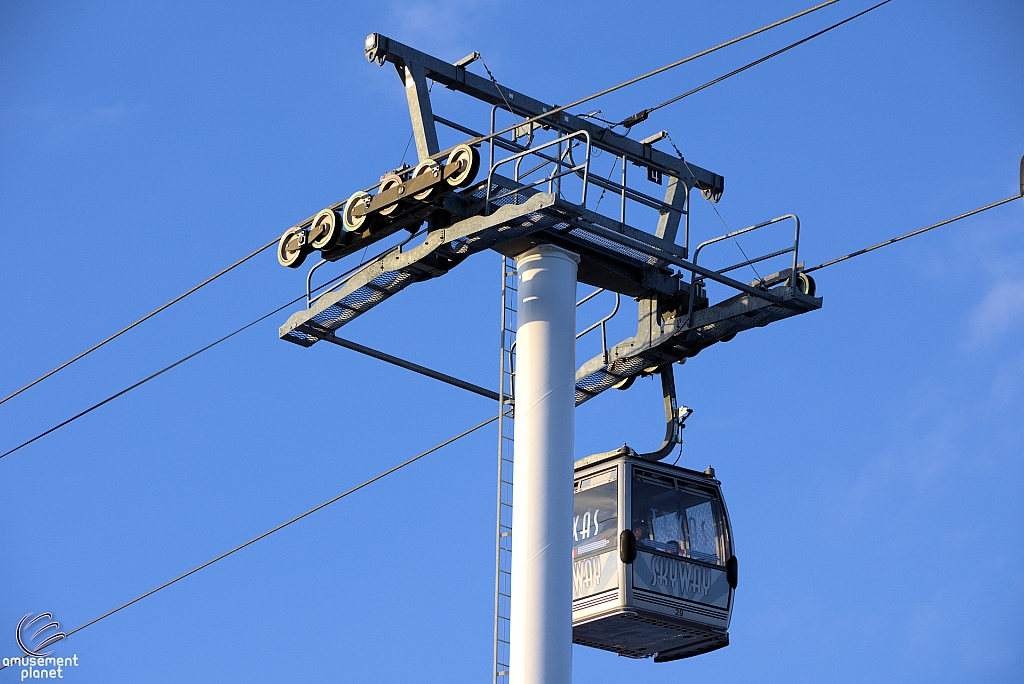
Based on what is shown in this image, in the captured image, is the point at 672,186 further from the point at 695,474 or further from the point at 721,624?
the point at 721,624

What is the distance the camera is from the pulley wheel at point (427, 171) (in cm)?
1947

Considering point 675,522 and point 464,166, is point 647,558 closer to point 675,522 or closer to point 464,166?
point 675,522

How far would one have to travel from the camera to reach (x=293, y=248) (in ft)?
68.2

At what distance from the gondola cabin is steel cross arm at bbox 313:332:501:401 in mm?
1616

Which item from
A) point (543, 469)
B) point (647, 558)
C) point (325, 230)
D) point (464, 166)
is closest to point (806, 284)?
point (647, 558)

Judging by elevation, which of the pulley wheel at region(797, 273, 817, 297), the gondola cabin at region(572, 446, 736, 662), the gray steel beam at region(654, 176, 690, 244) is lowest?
the gondola cabin at region(572, 446, 736, 662)

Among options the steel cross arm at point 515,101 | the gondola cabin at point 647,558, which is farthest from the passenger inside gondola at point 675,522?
the steel cross arm at point 515,101

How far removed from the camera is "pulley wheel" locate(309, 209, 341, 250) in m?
20.3

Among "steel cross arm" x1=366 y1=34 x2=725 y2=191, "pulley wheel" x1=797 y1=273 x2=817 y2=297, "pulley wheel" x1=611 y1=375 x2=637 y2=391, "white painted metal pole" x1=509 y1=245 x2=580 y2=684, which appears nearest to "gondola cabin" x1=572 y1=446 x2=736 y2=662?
"white painted metal pole" x1=509 y1=245 x2=580 y2=684

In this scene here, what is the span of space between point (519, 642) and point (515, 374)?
10.1ft

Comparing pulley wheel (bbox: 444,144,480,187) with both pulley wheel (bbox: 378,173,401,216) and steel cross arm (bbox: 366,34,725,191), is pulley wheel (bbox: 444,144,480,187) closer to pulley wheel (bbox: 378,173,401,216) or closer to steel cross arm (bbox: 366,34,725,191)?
pulley wheel (bbox: 378,173,401,216)

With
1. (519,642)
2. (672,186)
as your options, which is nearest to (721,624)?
(519,642)

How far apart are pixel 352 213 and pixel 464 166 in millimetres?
1516

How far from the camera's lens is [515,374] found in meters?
20.8
